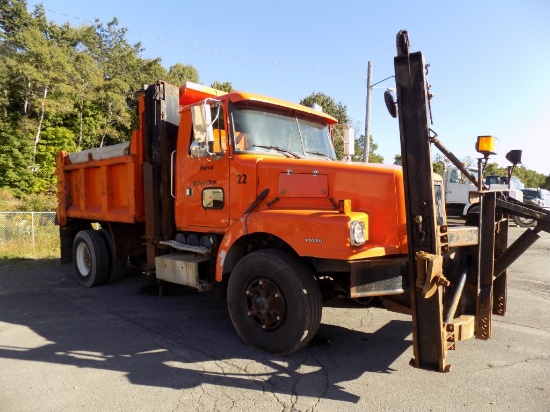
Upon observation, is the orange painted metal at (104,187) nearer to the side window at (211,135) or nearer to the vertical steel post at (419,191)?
the side window at (211,135)

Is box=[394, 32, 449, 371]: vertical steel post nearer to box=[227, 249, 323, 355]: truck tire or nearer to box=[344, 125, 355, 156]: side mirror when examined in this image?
box=[227, 249, 323, 355]: truck tire

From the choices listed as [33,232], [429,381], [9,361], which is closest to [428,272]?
[429,381]

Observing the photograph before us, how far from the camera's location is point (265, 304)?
3943 millimetres

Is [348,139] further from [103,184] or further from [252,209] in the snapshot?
[103,184]

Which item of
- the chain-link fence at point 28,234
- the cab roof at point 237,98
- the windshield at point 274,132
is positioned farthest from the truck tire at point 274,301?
the chain-link fence at point 28,234

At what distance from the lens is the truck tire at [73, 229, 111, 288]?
6.83 m

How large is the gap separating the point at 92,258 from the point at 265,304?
4219 mm

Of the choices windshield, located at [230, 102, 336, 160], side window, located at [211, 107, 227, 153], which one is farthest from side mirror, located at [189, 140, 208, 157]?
windshield, located at [230, 102, 336, 160]

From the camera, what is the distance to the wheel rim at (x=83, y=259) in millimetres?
7230

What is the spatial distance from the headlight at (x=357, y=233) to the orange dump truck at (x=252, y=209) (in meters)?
0.01

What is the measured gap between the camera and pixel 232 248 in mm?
4441

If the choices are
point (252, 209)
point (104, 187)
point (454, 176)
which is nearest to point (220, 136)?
point (252, 209)

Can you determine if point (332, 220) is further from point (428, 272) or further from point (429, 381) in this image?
point (429, 381)

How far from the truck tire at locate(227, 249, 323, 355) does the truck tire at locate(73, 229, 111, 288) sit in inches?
142
